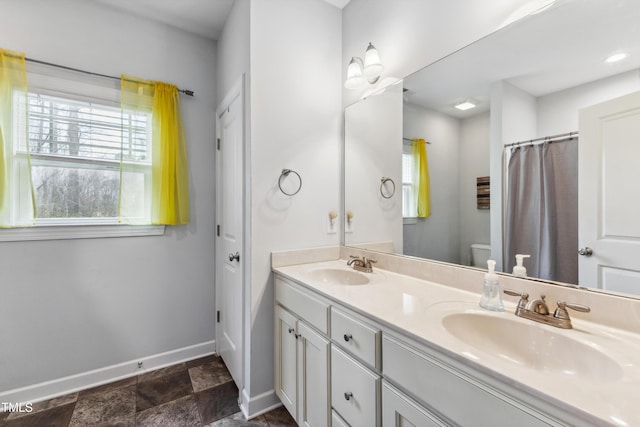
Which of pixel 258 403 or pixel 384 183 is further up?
pixel 384 183

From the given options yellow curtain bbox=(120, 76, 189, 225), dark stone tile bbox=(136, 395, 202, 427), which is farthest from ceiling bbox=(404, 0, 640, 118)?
dark stone tile bbox=(136, 395, 202, 427)

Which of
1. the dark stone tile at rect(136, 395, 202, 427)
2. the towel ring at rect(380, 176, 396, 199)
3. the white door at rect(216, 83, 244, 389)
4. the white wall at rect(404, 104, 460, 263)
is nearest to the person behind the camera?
the white wall at rect(404, 104, 460, 263)

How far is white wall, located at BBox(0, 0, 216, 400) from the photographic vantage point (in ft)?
5.72

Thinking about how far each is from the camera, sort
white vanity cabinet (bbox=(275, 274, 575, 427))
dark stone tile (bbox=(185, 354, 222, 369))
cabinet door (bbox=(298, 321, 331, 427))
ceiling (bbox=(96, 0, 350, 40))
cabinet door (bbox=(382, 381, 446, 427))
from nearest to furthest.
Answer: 1. white vanity cabinet (bbox=(275, 274, 575, 427))
2. cabinet door (bbox=(382, 381, 446, 427))
3. cabinet door (bbox=(298, 321, 331, 427))
4. ceiling (bbox=(96, 0, 350, 40))
5. dark stone tile (bbox=(185, 354, 222, 369))

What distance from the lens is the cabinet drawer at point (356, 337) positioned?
97cm

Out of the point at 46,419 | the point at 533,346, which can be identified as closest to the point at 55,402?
the point at 46,419

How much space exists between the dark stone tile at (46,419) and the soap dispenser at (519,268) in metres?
2.53

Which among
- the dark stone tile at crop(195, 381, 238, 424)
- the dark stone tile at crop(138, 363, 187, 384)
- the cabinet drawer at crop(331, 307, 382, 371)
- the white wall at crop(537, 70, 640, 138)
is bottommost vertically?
the dark stone tile at crop(195, 381, 238, 424)

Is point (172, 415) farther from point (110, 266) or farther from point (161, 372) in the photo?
point (110, 266)

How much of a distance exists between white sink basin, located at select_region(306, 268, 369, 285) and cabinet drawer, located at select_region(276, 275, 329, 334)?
0.16 meters

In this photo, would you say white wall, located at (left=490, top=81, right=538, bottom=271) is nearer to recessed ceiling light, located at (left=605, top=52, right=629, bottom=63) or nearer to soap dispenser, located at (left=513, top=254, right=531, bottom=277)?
soap dispenser, located at (left=513, top=254, right=531, bottom=277)

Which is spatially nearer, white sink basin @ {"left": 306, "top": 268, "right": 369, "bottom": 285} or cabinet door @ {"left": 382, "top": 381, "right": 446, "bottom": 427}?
cabinet door @ {"left": 382, "top": 381, "right": 446, "bottom": 427}

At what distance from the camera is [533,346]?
858 mm

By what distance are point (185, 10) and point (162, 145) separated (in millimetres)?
1014
